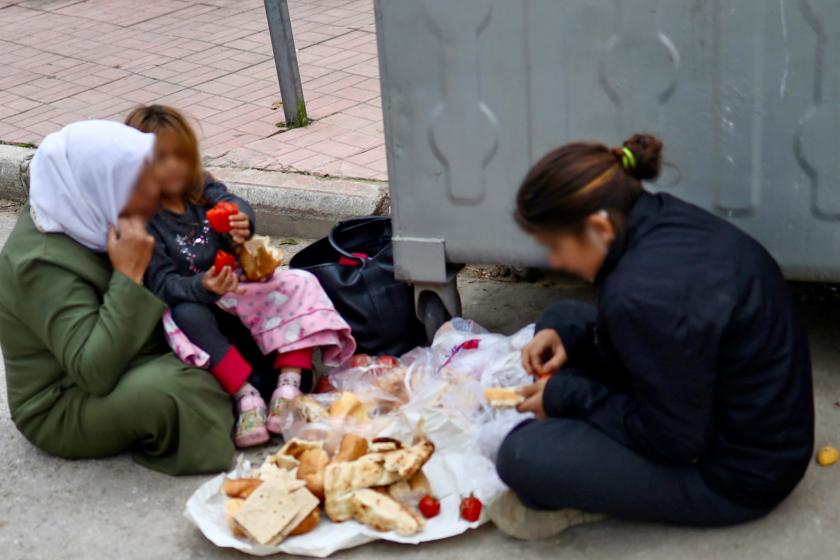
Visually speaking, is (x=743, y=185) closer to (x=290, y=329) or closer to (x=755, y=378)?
(x=755, y=378)

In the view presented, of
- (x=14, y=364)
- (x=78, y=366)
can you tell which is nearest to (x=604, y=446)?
(x=78, y=366)

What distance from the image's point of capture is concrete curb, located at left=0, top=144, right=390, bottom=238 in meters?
4.44

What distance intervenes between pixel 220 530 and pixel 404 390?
0.72m

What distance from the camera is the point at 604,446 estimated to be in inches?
104

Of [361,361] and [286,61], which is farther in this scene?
[286,61]

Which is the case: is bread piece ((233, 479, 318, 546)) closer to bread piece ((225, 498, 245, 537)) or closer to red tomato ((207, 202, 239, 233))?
bread piece ((225, 498, 245, 537))

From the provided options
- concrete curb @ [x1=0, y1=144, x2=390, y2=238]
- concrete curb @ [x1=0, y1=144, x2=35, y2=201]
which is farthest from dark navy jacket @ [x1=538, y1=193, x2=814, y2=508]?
concrete curb @ [x1=0, y1=144, x2=35, y2=201]

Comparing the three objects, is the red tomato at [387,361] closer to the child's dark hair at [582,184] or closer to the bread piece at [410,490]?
the bread piece at [410,490]

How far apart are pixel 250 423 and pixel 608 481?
3.58 ft

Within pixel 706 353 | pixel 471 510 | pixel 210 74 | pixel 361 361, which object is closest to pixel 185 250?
pixel 361 361

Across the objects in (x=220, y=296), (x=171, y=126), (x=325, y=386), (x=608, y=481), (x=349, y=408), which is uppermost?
(x=171, y=126)

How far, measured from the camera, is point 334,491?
2.86m

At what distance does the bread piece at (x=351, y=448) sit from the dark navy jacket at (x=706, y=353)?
24.7 inches

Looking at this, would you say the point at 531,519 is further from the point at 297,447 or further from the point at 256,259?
the point at 256,259
